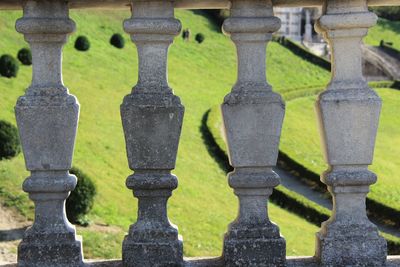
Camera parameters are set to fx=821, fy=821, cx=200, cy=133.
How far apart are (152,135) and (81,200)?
928cm

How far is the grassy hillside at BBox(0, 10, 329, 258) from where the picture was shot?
13242mm

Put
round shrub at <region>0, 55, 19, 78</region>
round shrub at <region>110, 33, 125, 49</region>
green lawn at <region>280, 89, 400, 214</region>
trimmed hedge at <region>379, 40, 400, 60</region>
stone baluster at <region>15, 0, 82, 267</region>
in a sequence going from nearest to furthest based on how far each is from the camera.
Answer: stone baluster at <region>15, 0, 82, 267</region>, green lawn at <region>280, 89, 400, 214</region>, round shrub at <region>0, 55, 19, 78</region>, round shrub at <region>110, 33, 125, 49</region>, trimmed hedge at <region>379, 40, 400, 60</region>

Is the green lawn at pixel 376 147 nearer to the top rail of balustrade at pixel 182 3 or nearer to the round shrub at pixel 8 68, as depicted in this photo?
the round shrub at pixel 8 68

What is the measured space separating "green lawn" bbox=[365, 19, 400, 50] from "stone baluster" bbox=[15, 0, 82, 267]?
51705 millimetres

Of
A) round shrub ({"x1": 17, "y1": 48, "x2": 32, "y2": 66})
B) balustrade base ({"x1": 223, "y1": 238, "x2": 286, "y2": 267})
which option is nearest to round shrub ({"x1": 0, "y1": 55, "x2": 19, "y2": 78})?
round shrub ({"x1": 17, "y1": 48, "x2": 32, "y2": 66})

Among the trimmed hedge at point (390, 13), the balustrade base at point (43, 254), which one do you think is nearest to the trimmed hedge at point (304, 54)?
the trimmed hedge at point (390, 13)

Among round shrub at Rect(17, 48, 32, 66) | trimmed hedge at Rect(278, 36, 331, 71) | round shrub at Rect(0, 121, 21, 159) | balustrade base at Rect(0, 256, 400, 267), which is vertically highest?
balustrade base at Rect(0, 256, 400, 267)

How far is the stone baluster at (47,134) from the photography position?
10.5ft

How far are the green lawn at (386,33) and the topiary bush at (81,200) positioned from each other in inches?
1702

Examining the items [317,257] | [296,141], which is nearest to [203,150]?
[296,141]

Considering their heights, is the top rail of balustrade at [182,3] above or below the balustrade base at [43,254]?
above

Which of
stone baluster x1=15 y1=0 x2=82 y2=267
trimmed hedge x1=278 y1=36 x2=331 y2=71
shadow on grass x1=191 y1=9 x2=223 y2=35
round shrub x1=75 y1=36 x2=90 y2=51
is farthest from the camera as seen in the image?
shadow on grass x1=191 y1=9 x2=223 y2=35

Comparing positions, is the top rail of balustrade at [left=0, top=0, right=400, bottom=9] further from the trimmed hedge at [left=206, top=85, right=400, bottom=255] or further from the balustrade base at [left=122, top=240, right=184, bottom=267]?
the trimmed hedge at [left=206, top=85, right=400, bottom=255]

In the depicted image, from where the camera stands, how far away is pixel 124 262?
329 centimetres
